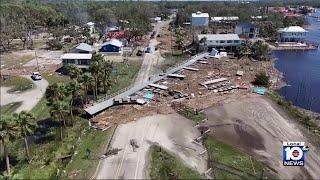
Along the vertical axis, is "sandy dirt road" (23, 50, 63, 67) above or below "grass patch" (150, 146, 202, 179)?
above

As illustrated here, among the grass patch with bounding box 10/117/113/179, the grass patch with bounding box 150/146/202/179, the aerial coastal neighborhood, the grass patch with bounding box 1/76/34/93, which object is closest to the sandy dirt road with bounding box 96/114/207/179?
the aerial coastal neighborhood

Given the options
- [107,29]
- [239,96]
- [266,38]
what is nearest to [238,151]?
[239,96]

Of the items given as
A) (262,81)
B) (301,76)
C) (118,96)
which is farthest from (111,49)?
(301,76)

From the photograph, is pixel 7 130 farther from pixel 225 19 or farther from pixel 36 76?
Answer: pixel 225 19

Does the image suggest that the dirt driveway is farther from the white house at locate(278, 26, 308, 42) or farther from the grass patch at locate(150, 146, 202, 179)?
the white house at locate(278, 26, 308, 42)

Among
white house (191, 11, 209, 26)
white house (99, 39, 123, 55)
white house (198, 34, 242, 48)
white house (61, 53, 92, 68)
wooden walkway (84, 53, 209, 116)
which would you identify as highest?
white house (191, 11, 209, 26)

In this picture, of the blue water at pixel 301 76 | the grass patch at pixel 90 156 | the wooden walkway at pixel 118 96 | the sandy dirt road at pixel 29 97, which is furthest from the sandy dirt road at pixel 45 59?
the blue water at pixel 301 76
